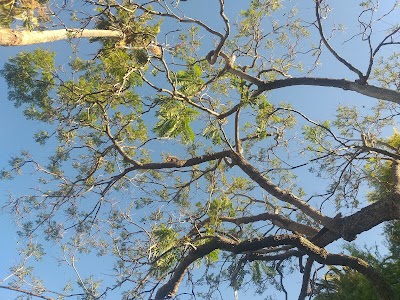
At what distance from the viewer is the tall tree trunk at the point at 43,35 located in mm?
5728

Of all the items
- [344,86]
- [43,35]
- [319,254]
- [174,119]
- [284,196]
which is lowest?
[319,254]

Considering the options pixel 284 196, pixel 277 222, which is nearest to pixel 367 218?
pixel 284 196

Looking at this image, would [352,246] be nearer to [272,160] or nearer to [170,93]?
[272,160]

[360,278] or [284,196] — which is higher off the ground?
[284,196]

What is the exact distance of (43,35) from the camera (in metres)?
6.56

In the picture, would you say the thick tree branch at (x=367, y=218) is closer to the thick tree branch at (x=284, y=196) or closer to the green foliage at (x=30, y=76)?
the thick tree branch at (x=284, y=196)

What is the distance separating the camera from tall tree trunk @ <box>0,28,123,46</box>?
18.8 feet

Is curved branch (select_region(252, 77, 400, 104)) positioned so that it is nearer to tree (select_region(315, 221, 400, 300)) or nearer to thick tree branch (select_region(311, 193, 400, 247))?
thick tree branch (select_region(311, 193, 400, 247))

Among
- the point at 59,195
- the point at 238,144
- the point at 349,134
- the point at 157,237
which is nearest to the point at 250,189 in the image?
the point at 238,144

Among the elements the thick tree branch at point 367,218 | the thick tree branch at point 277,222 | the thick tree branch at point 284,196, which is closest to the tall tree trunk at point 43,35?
the thick tree branch at point 284,196

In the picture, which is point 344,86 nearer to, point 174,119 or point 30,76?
point 174,119

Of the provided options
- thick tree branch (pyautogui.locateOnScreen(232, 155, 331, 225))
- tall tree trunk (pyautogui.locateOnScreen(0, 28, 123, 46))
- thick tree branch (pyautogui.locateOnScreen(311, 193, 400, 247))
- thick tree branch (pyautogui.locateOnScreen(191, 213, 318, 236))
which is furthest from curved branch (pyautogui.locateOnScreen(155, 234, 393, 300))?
tall tree trunk (pyautogui.locateOnScreen(0, 28, 123, 46))

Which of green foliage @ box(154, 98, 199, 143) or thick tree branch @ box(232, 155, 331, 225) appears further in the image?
green foliage @ box(154, 98, 199, 143)

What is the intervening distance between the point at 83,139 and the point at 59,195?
4.44 feet
